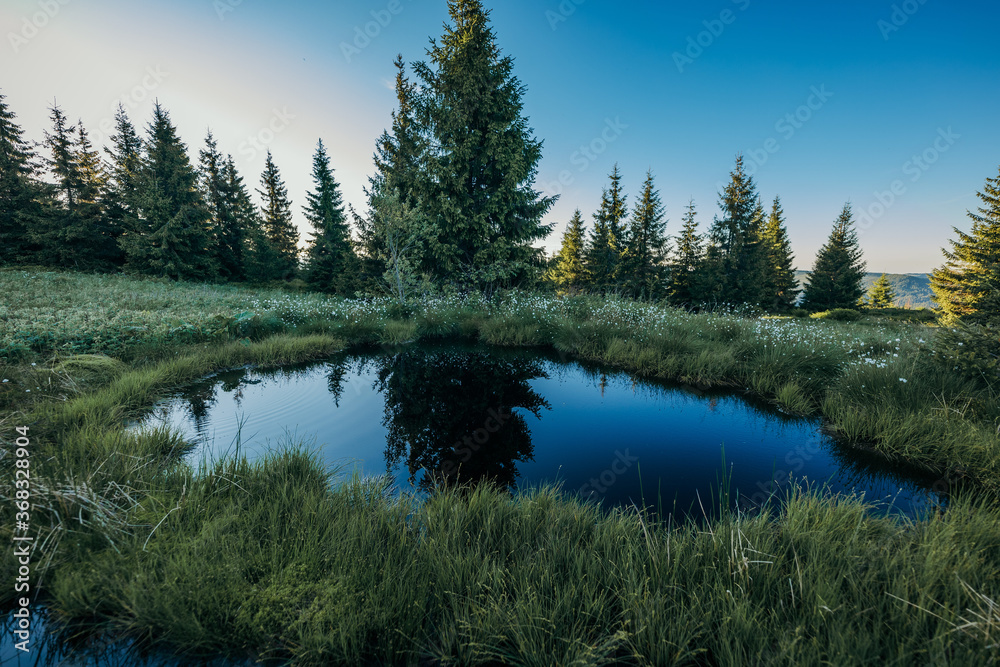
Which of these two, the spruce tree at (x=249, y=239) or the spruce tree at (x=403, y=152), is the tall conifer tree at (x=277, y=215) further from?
the spruce tree at (x=403, y=152)

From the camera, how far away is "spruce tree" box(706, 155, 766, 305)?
1223 inches

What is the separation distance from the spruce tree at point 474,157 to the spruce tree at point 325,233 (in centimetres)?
1725

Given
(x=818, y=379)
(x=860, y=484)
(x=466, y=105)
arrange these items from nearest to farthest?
(x=860, y=484)
(x=818, y=379)
(x=466, y=105)

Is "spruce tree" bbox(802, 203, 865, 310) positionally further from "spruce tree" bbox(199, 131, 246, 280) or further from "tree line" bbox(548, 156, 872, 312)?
"spruce tree" bbox(199, 131, 246, 280)

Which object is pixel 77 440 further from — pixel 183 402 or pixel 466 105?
pixel 466 105

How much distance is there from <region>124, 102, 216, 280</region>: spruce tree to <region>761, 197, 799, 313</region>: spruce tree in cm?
5064

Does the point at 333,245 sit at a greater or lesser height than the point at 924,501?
greater

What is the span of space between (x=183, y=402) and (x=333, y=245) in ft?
93.1

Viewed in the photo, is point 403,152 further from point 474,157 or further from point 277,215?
point 277,215

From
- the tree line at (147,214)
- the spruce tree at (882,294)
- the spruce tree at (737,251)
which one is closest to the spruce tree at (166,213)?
the tree line at (147,214)

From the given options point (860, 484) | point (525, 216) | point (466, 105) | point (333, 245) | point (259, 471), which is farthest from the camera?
point (333, 245)

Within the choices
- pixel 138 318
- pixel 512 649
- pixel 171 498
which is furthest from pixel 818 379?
pixel 138 318

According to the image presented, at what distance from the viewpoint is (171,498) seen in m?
2.63

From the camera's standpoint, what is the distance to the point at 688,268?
32.6 meters
